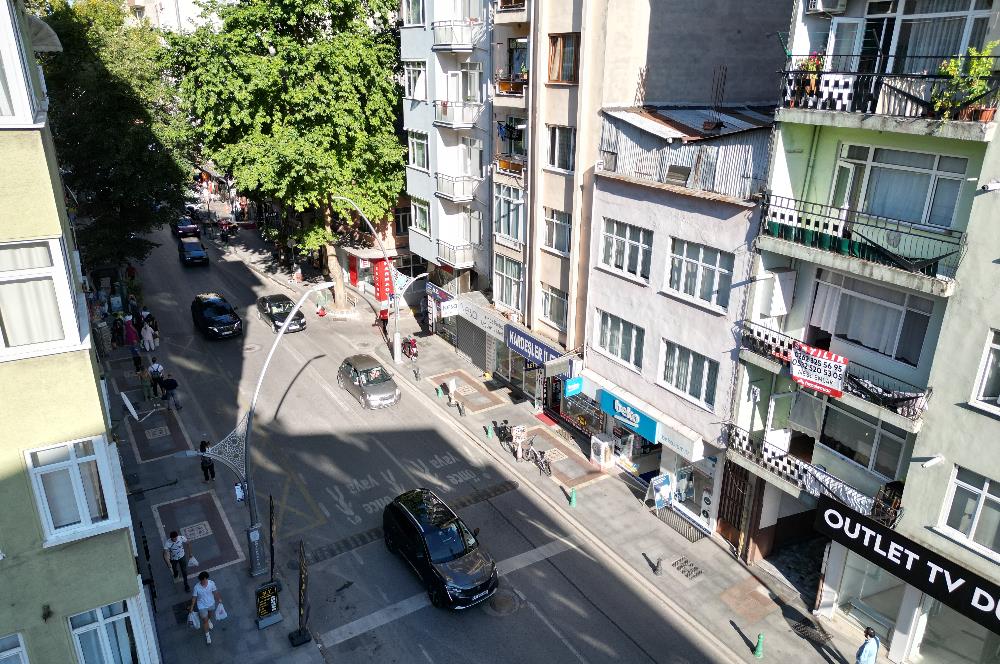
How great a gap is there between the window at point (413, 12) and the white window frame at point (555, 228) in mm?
12935

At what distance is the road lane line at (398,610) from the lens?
1831 centimetres

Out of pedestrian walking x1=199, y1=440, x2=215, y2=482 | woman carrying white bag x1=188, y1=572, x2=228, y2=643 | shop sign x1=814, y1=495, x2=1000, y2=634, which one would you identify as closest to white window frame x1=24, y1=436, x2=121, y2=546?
woman carrying white bag x1=188, y1=572, x2=228, y2=643

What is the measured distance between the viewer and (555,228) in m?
26.9

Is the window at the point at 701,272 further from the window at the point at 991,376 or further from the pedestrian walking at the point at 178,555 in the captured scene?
the pedestrian walking at the point at 178,555

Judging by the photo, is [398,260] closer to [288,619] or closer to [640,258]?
[640,258]

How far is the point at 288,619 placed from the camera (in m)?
18.8

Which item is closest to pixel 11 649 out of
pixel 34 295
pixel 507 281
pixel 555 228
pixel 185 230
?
pixel 34 295

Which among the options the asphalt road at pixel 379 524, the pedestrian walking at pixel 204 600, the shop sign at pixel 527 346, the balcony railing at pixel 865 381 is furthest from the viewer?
the shop sign at pixel 527 346

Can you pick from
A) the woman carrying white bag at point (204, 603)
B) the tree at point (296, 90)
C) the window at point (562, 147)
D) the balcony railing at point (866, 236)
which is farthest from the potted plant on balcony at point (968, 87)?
the tree at point (296, 90)

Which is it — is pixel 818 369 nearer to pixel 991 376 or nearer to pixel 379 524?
pixel 991 376

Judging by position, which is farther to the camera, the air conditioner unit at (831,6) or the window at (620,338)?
the window at (620,338)

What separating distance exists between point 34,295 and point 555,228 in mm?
18837

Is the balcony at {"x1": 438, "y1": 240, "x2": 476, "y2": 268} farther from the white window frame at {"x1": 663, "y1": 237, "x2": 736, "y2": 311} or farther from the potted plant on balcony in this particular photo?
the potted plant on balcony

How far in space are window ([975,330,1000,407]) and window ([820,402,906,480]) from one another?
2285 millimetres
